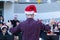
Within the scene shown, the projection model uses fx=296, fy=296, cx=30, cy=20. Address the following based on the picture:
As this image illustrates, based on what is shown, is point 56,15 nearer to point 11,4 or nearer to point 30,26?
point 11,4

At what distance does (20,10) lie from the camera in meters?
18.1

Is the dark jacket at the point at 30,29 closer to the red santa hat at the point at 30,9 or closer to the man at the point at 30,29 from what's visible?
the man at the point at 30,29

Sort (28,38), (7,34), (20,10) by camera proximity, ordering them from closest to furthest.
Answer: (28,38) → (7,34) → (20,10)

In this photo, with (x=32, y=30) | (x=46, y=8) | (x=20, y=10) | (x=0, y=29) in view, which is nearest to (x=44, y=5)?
(x=46, y=8)

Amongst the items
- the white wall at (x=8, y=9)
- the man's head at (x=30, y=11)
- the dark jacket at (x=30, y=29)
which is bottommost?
the white wall at (x=8, y=9)

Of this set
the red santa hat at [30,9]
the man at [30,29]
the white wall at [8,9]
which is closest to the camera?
the man at [30,29]

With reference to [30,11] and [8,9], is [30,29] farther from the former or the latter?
[8,9]

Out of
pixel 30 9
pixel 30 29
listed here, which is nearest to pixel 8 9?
pixel 30 9

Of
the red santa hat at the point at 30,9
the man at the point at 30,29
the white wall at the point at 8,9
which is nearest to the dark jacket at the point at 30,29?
the man at the point at 30,29

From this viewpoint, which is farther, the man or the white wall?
the white wall

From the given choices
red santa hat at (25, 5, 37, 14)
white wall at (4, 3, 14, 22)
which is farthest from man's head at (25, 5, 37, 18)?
white wall at (4, 3, 14, 22)

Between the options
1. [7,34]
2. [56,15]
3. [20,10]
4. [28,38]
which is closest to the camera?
[28,38]

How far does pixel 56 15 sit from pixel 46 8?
1.12m

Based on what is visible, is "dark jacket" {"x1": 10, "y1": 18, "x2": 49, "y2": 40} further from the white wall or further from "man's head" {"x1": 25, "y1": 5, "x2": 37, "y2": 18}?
the white wall
